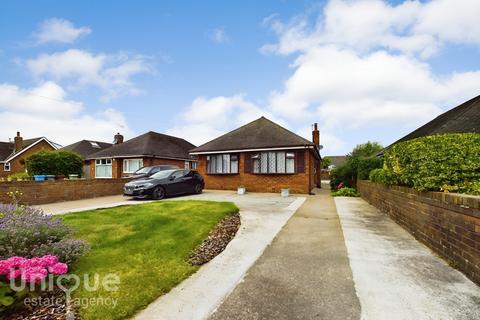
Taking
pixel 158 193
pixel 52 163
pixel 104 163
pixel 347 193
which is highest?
pixel 104 163

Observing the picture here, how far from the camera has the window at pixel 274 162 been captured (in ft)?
56.9

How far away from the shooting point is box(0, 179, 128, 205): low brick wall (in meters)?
11.2

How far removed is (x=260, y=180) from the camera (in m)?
18.2

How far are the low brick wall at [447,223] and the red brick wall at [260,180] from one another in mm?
9803

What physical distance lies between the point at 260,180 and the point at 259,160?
4.79ft

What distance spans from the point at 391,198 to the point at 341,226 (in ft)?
8.00

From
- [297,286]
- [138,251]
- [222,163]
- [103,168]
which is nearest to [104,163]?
[103,168]

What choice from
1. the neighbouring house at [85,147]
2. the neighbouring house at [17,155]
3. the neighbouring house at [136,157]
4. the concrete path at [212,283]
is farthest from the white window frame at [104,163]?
the concrete path at [212,283]

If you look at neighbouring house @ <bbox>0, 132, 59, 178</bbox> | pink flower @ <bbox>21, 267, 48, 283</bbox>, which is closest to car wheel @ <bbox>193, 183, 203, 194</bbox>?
pink flower @ <bbox>21, 267, 48, 283</bbox>

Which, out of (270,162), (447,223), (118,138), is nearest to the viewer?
(447,223)

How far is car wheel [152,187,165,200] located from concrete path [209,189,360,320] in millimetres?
8953

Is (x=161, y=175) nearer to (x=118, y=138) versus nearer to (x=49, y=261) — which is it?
(x=49, y=261)

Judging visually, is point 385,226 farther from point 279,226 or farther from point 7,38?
point 7,38

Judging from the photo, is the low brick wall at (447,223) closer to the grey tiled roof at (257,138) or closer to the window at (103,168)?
the grey tiled roof at (257,138)
